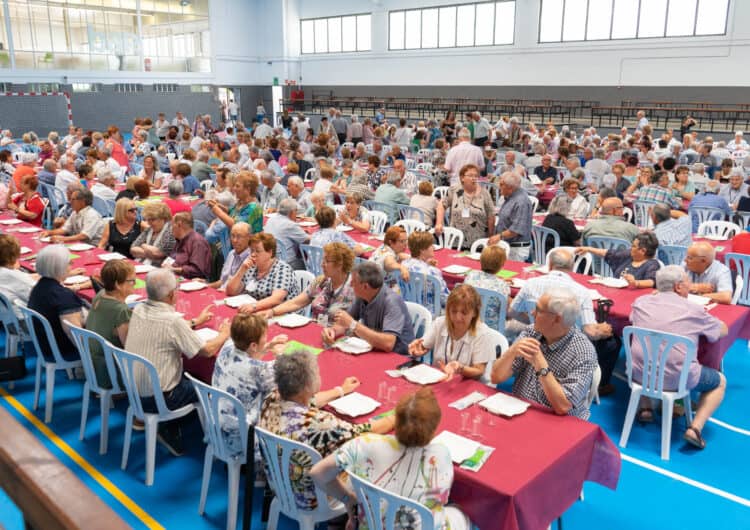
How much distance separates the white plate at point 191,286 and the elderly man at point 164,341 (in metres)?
1.19

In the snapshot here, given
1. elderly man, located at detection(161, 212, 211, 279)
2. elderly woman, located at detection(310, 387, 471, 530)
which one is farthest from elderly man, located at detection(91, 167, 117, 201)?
elderly woman, located at detection(310, 387, 471, 530)

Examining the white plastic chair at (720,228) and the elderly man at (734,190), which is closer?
the white plastic chair at (720,228)

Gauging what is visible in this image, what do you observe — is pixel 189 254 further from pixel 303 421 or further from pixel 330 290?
pixel 303 421

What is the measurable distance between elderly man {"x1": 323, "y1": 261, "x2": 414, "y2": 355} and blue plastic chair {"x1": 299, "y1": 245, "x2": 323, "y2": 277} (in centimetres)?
192

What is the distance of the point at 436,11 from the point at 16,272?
22.8m

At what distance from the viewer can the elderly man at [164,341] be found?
3750 millimetres

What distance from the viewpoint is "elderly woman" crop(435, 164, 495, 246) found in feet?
22.4

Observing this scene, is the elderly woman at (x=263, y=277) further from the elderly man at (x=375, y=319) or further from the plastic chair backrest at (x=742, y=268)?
the plastic chair backrest at (x=742, y=268)

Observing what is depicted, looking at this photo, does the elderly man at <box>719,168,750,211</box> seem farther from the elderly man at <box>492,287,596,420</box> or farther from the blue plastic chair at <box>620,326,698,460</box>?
the elderly man at <box>492,287,596,420</box>

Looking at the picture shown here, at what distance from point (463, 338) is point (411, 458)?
1.29 m

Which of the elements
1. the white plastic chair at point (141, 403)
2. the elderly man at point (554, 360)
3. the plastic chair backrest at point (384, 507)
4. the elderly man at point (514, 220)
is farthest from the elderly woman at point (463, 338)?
the elderly man at point (514, 220)

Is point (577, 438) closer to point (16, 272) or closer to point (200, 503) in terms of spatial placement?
point (200, 503)

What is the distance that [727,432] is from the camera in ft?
14.4

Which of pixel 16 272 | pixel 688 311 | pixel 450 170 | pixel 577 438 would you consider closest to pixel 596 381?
pixel 577 438
